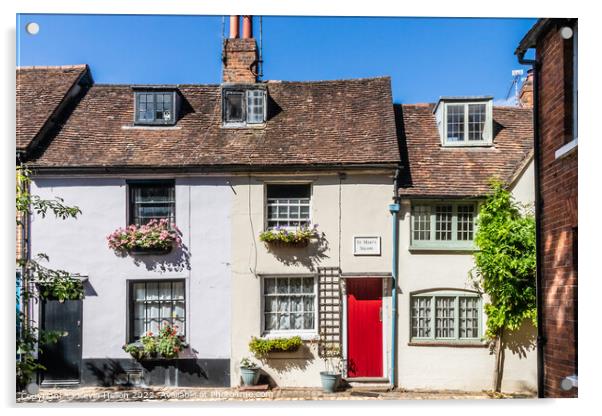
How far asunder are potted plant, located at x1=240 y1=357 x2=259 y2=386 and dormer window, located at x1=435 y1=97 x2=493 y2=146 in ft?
10.4

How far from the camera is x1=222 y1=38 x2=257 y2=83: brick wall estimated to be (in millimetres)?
5684

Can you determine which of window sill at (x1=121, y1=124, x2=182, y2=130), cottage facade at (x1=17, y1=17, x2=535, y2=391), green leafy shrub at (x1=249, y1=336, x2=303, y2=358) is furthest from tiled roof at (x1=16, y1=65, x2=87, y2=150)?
green leafy shrub at (x1=249, y1=336, x2=303, y2=358)

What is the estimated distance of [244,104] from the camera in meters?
6.52

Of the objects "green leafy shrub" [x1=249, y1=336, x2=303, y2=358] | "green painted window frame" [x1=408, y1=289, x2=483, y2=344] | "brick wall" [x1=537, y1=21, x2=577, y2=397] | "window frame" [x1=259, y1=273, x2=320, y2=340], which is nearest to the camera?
"brick wall" [x1=537, y1=21, x2=577, y2=397]

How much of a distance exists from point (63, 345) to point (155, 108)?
264 cm

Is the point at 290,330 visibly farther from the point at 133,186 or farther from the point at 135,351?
the point at 133,186

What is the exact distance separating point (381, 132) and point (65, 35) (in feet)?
11.1

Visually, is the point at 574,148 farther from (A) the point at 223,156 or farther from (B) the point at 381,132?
(A) the point at 223,156

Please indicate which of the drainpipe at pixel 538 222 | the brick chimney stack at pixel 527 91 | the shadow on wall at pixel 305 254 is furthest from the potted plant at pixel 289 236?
the brick chimney stack at pixel 527 91

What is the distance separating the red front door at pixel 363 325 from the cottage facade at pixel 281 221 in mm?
15

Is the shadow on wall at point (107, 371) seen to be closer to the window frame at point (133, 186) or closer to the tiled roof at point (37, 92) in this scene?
the window frame at point (133, 186)

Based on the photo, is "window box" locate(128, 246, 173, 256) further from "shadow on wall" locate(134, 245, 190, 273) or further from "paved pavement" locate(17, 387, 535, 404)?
"paved pavement" locate(17, 387, 535, 404)

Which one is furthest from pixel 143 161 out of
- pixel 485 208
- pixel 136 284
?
pixel 485 208

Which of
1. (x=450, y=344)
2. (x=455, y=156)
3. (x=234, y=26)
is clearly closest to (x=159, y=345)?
(x=450, y=344)
